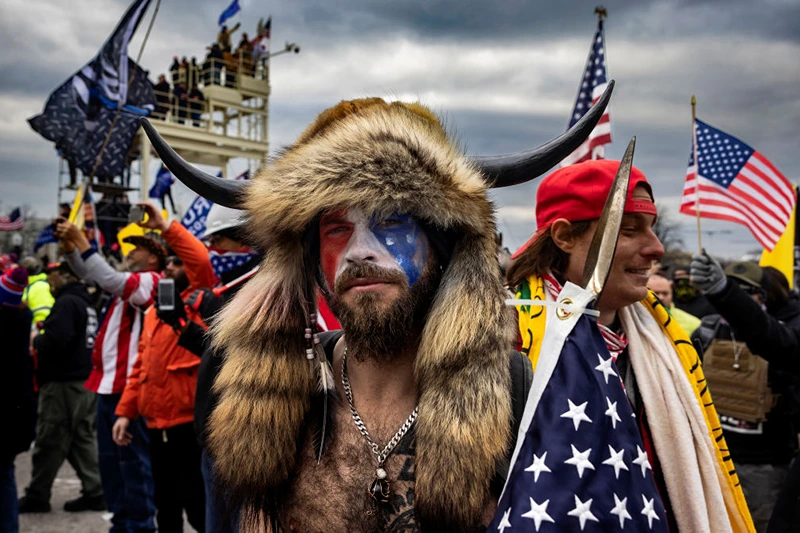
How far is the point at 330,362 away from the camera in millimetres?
2217

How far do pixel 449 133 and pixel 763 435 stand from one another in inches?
140

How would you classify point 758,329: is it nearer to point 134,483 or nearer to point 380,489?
point 380,489

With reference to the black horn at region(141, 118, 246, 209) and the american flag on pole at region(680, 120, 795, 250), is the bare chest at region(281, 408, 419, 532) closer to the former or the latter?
the black horn at region(141, 118, 246, 209)

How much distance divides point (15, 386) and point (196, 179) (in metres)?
3.32

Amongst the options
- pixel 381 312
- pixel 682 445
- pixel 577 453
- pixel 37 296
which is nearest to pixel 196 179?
pixel 381 312

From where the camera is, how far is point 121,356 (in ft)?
17.4

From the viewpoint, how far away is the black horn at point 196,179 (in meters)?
2.03

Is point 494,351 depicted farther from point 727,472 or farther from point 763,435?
point 763,435

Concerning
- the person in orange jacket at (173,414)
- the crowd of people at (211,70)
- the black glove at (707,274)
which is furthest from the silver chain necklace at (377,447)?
the crowd of people at (211,70)

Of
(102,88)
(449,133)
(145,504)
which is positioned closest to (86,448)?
(145,504)

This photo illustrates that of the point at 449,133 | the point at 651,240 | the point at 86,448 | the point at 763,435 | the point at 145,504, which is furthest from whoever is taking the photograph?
the point at 86,448

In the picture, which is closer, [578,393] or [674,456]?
[578,393]

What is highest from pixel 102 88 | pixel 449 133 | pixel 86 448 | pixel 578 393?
pixel 102 88

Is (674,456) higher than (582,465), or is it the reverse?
(582,465)
